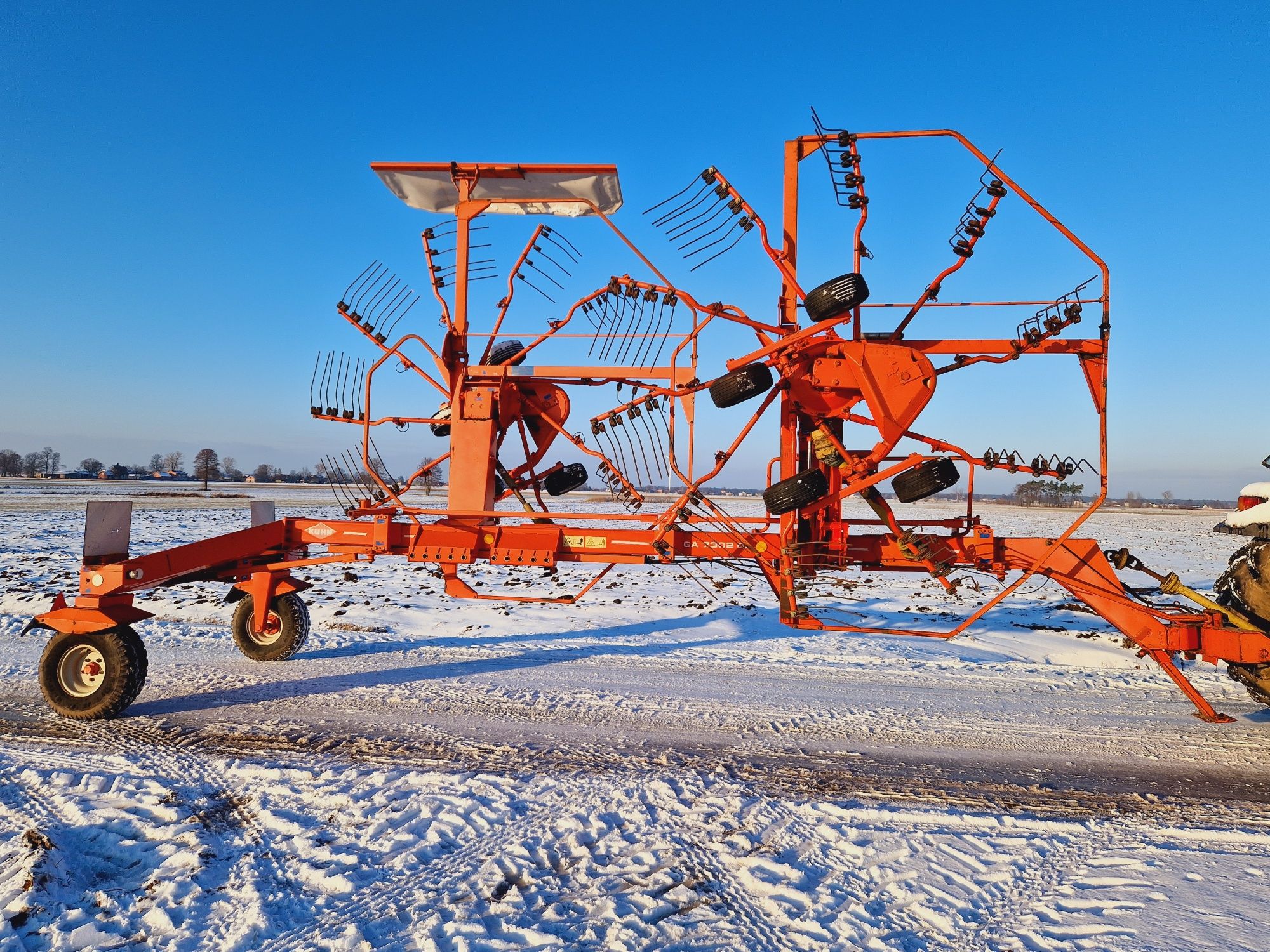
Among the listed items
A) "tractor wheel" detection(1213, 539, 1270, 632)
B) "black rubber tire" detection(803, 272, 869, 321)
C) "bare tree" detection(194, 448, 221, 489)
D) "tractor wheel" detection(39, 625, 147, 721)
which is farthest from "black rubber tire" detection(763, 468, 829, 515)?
"bare tree" detection(194, 448, 221, 489)

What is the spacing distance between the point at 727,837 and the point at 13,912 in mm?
3083

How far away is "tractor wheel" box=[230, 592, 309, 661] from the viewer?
7.57 metres

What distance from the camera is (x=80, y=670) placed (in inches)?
231

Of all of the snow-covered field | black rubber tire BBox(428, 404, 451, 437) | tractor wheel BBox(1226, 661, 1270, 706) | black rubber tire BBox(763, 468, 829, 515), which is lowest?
the snow-covered field

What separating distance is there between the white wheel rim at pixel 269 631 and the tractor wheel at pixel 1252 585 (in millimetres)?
8443

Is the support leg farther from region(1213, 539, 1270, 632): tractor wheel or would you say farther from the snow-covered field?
region(1213, 539, 1270, 632): tractor wheel

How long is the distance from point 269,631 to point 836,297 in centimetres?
643

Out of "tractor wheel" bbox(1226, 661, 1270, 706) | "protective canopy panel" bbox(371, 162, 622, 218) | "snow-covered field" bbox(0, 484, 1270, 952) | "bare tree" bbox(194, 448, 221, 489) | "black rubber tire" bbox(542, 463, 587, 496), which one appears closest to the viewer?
"snow-covered field" bbox(0, 484, 1270, 952)

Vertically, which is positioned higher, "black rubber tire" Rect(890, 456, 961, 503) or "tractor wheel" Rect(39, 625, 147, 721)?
"black rubber tire" Rect(890, 456, 961, 503)

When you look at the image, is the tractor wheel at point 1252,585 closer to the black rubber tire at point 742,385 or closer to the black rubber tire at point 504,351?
the black rubber tire at point 742,385

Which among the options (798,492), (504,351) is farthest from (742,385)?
(504,351)

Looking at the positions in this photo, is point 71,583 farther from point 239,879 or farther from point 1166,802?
point 1166,802

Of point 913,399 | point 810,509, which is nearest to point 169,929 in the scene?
point 810,509

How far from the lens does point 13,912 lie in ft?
9.84
